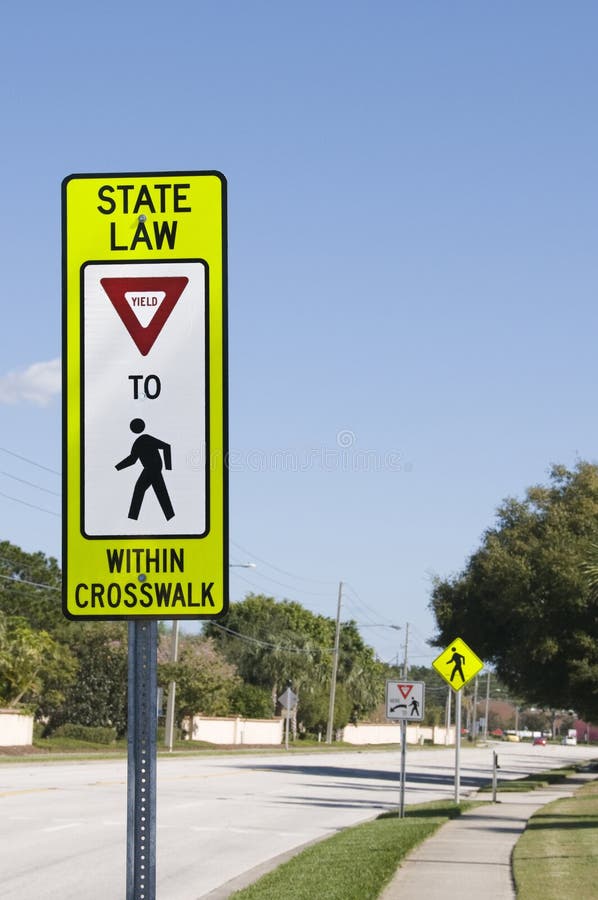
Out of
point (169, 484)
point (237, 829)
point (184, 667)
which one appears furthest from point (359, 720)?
point (169, 484)

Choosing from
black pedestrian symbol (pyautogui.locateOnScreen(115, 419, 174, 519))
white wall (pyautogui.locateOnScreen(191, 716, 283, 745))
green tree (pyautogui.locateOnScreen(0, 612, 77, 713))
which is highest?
black pedestrian symbol (pyautogui.locateOnScreen(115, 419, 174, 519))

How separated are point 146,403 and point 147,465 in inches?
6.2

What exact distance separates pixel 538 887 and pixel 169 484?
1169cm

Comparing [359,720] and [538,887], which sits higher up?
[538,887]

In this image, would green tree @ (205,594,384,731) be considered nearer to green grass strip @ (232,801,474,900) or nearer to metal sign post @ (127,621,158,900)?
green grass strip @ (232,801,474,900)

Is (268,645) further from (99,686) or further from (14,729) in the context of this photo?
(14,729)

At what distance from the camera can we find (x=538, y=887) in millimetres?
14039

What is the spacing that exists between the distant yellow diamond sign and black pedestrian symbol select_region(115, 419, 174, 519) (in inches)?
946

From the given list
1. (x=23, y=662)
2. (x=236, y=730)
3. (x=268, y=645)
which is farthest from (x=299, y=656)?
(x=23, y=662)

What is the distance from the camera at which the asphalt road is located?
52.1ft

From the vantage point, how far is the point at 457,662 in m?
27.5

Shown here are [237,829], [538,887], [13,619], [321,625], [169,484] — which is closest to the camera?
[169,484]

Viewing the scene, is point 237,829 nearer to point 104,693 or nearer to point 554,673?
point 554,673

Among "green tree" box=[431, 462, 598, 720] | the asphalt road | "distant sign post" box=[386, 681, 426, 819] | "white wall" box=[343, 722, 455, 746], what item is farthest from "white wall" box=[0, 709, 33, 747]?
"white wall" box=[343, 722, 455, 746]
